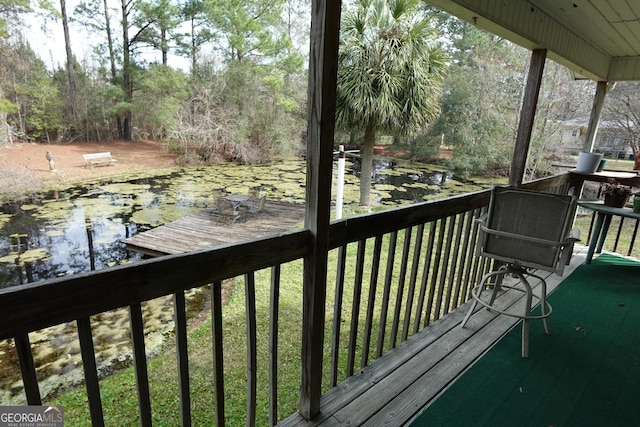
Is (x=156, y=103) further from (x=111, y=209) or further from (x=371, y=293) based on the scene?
(x=371, y=293)

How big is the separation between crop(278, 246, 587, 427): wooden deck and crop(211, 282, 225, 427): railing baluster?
1.10 feet

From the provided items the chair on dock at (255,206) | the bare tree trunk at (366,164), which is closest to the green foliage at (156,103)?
the chair on dock at (255,206)

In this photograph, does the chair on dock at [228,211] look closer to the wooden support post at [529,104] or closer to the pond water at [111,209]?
the pond water at [111,209]

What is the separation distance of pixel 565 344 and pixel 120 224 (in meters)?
6.83

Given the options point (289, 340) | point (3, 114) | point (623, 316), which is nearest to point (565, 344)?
point (623, 316)

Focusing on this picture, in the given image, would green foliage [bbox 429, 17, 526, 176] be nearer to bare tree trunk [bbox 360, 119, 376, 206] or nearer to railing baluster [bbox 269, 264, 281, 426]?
bare tree trunk [bbox 360, 119, 376, 206]

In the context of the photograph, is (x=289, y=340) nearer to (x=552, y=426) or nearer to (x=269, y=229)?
(x=552, y=426)

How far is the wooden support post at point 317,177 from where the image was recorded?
1088 mm

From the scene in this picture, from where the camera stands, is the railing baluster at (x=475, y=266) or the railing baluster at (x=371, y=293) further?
the railing baluster at (x=475, y=266)

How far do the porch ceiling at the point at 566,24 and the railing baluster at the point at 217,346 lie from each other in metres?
1.91

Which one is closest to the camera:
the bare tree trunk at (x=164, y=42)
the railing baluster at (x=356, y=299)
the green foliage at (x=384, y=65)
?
the railing baluster at (x=356, y=299)

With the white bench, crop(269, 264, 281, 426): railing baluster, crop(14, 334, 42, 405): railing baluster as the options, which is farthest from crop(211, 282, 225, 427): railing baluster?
the white bench

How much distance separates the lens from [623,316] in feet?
7.95

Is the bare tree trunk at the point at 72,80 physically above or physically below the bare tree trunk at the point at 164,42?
below
